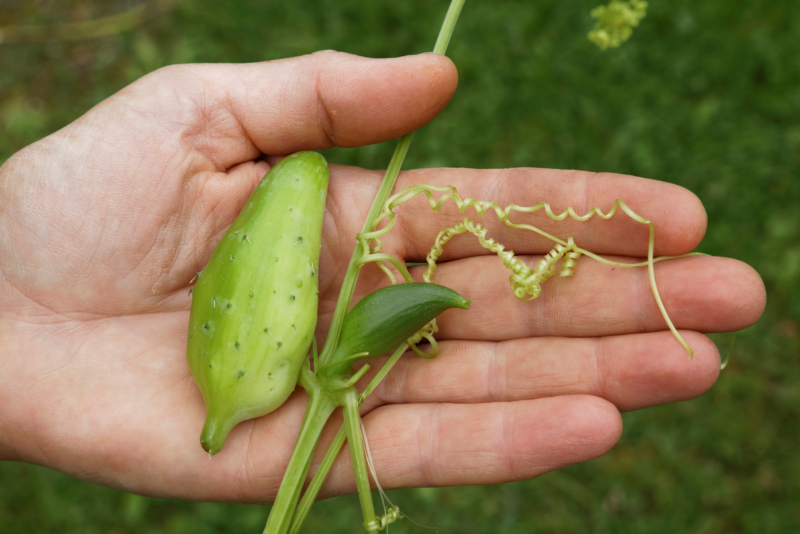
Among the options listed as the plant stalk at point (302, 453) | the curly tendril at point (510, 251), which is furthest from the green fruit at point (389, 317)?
the curly tendril at point (510, 251)

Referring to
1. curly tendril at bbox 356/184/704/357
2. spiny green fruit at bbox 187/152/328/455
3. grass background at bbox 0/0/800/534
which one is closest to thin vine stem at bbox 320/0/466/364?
curly tendril at bbox 356/184/704/357

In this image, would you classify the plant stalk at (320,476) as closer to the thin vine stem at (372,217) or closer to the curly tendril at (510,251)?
the thin vine stem at (372,217)

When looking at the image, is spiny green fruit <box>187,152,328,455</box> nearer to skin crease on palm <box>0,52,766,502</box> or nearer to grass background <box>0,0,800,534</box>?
skin crease on palm <box>0,52,766,502</box>

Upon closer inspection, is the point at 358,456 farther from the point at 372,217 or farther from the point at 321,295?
the point at 372,217

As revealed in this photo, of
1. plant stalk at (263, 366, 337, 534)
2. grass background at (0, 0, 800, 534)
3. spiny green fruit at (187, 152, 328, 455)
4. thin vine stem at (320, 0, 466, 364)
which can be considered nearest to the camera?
spiny green fruit at (187, 152, 328, 455)

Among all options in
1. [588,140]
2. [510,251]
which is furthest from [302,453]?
[588,140]

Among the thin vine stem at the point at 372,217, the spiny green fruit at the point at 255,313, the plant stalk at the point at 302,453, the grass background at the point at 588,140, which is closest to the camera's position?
the spiny green fruit at the point at 255,313
